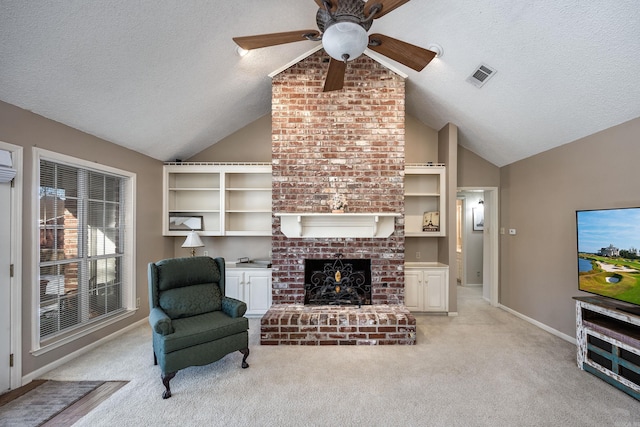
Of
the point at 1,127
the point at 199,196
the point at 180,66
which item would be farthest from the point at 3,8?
the point at 199,196

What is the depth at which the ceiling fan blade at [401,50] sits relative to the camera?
2.27 meters

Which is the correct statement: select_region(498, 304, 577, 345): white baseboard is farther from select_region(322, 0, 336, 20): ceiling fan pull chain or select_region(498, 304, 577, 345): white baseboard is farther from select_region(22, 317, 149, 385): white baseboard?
select_region(22, 317, 149, 385): white baseboard

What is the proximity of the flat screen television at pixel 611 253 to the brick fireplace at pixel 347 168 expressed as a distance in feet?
5.99

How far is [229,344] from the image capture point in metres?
2.83

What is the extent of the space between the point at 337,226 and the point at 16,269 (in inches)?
123

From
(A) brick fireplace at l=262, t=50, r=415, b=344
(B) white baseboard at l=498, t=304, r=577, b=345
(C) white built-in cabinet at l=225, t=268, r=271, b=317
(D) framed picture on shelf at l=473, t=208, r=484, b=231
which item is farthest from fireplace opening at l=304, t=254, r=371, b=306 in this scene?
(D) framed picture on shelf at l=473, t=208, r=484, b=231

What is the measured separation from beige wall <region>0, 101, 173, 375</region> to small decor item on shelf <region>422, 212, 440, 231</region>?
4.12 m

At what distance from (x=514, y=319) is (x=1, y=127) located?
604cm

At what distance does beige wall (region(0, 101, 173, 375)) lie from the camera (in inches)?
104

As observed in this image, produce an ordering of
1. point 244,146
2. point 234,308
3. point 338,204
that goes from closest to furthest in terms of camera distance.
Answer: point 234,308
point 338,204
point 244,146

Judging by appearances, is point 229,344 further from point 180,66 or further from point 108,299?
point 180,66

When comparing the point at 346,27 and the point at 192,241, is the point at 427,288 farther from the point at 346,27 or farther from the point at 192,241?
the point at 346,27

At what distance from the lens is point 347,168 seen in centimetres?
402

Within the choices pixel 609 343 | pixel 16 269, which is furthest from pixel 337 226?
pixel 16 269
